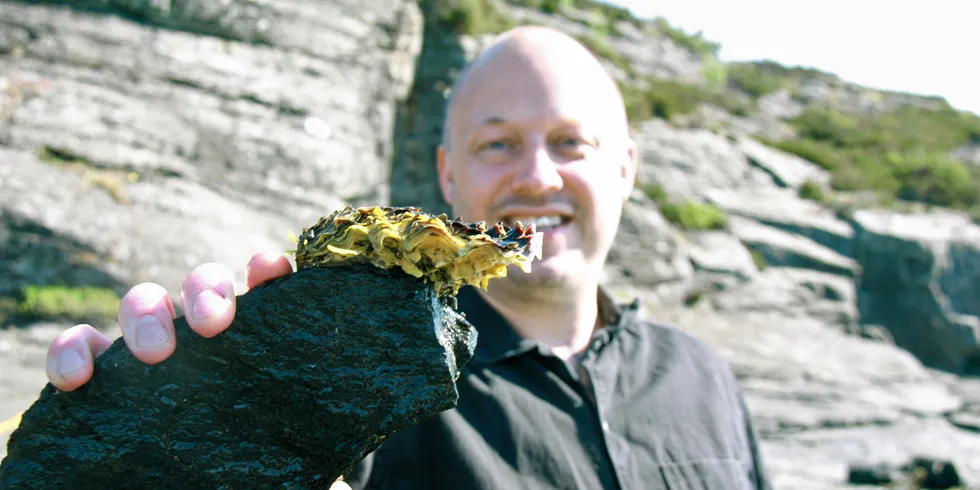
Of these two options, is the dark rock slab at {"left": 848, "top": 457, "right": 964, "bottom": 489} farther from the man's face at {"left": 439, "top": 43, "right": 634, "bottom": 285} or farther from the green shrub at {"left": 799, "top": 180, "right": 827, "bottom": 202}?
the man's face at {"left": 439, "top": 43, "right": 634, "bottom": 285}

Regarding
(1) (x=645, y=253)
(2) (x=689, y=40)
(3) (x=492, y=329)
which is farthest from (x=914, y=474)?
(2) (x=689, y=40)

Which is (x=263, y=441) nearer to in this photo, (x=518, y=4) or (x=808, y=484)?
(x=808, y=484)

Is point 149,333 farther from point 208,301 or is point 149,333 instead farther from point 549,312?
point 549,312

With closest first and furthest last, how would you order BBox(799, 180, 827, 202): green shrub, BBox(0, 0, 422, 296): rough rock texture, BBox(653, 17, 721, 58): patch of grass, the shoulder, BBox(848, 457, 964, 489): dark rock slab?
the shoulder
BBox(0, 0, 422, 296): rough rock texture
BBox(848, 457, 964, 489): dark rock slab
BBox(799, 180, 827, 202): green shrub
BBox(653, 17, 721, 58): patch of grass

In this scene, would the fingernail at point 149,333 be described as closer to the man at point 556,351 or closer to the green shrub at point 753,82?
the man at point 556,351

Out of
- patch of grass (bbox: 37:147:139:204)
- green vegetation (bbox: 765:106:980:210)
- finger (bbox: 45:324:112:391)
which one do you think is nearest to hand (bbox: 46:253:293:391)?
finger (bbox: 45:324:112:391)

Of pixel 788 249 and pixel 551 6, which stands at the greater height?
pixel 551 6

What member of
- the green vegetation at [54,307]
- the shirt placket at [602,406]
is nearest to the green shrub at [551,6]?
the green vegetation at [54,307]
